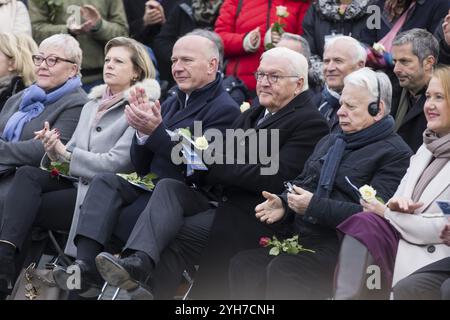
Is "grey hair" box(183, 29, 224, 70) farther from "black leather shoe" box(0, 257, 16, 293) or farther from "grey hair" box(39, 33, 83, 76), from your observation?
"black leather shoe" box(0, 257, 16, 293)

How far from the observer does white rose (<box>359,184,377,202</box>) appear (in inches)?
265

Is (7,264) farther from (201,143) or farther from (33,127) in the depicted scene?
(201,143)

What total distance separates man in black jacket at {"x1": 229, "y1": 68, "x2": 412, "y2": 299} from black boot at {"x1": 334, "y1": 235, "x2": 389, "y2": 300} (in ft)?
1.42

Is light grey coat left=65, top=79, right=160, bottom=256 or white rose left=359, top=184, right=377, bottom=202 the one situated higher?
white rose left=359, top=184, right=377, bottom=202

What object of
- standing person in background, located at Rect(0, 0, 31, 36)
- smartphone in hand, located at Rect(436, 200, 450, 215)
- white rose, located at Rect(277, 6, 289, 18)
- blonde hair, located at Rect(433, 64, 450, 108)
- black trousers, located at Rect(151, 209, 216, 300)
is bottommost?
black trousers, located at Rect(151, 209, 216, 300)

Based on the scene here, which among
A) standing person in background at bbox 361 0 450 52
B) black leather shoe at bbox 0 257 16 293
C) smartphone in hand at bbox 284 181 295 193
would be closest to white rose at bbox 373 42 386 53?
standing person in background at bbox 361 0 450 52

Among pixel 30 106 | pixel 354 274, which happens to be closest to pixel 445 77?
pixel 354 274

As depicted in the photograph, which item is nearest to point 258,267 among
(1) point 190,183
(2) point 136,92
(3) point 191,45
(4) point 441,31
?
(1) point 190,183

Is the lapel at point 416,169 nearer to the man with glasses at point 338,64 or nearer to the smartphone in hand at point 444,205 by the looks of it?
the smartphone in hand at point 444,205

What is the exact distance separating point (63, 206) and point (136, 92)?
1111mm

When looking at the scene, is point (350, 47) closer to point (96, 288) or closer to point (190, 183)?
point (190, 183)

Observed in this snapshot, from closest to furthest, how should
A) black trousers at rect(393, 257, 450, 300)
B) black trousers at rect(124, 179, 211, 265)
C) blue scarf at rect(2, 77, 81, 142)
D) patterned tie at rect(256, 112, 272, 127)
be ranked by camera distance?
black trousers at rect(393, 257, 450, 300) → black trousers at rect(124, 179, 211, 265) → patterned tie at rect(256, 112, 272, 127) → blue scarf at rect(2, 77, 81, 142)

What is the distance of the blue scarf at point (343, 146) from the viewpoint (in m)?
7.18

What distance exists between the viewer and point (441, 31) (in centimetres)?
865
